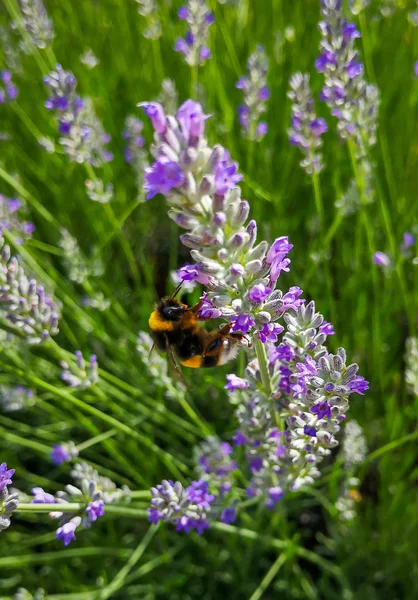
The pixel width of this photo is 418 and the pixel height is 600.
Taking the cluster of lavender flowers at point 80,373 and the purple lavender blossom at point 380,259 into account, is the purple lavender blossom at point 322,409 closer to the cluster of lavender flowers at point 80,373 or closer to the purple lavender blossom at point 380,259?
the cluster of lavender flowers at point 80,373

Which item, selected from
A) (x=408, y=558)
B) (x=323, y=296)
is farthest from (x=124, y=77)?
(x=408, y=558)

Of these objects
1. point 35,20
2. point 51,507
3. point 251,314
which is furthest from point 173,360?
point 35,20

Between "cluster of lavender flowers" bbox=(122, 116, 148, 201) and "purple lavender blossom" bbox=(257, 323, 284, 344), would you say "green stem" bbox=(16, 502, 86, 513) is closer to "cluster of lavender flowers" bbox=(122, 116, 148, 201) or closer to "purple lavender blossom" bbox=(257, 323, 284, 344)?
"purple lavender blossom" bbox=(257, 323, 284, 344)

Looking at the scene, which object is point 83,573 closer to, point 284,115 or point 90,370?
point 90,370

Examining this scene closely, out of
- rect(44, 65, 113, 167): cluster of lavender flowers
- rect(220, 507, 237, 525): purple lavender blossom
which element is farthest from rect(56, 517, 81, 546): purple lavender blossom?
rect(44, 65, 113, 167): cluster of lavender flowers

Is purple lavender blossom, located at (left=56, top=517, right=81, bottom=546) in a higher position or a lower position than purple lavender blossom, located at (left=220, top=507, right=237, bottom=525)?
higher

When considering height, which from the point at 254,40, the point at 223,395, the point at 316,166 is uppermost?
the point at 254,40

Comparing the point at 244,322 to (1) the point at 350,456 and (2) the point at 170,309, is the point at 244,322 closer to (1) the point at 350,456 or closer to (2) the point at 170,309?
(2) the point at 170,309
